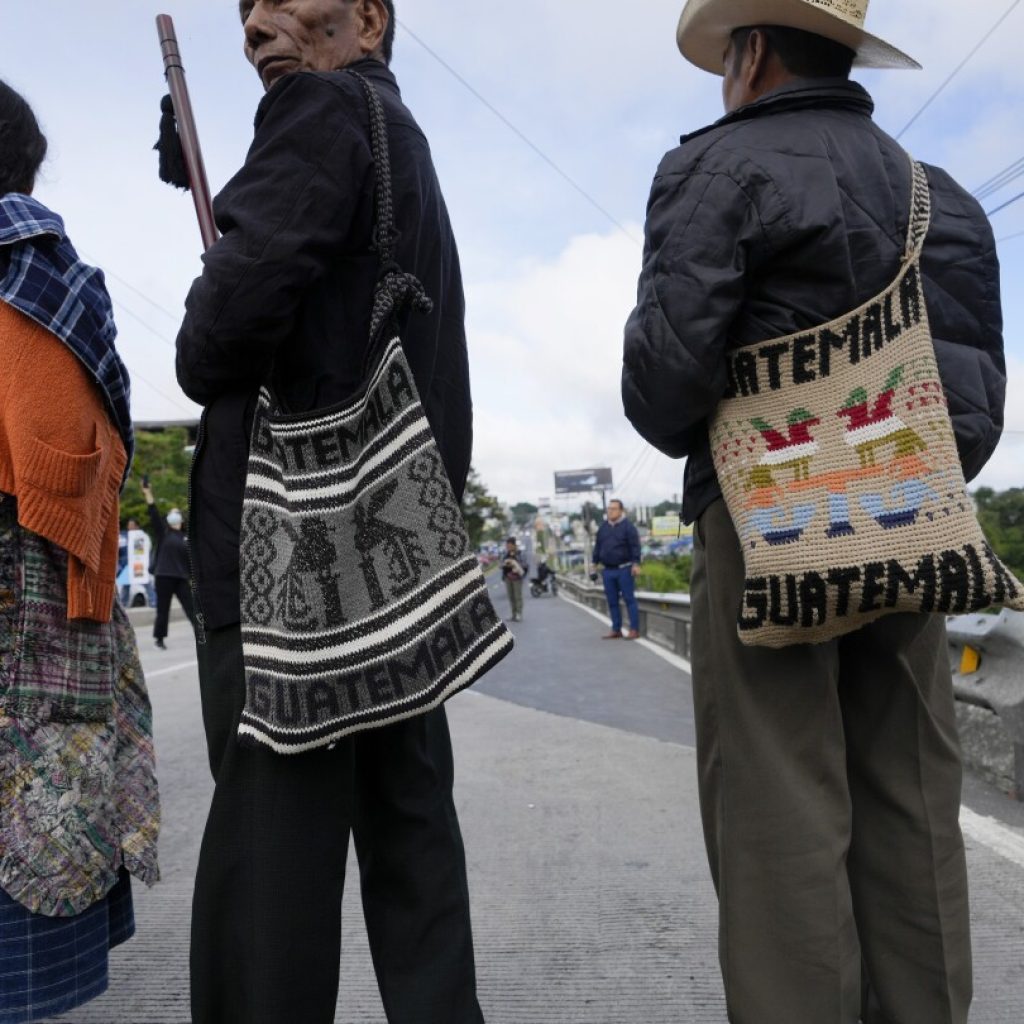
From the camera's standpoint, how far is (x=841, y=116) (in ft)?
5.68

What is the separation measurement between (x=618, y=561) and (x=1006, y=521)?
4.96 m

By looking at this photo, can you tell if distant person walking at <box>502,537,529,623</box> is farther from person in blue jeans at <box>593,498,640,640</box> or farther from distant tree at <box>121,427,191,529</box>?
distant tree at <box>121,427,191,529</box>

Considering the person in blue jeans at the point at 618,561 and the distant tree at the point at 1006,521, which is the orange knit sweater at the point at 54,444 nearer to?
the distant tree at the point at 1006,521

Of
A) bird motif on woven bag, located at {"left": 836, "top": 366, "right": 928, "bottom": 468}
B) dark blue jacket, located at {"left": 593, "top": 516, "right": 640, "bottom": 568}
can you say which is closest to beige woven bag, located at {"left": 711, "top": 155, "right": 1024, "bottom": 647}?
bird motif on woven bag, located at {"left": 836, "top": 366, "right": 928, "bottom": 468}

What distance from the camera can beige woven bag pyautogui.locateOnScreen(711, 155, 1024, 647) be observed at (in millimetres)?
1468

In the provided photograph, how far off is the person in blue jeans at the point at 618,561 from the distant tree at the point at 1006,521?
430cm

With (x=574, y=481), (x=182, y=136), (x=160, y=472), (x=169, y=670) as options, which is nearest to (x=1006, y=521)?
(x=169, y=670)

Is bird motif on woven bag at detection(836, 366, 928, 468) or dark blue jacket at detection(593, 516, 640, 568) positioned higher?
dark blue jacket at detection(593, 516, 640, 568)

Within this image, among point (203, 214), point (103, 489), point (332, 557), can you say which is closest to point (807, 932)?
point (332, 557)

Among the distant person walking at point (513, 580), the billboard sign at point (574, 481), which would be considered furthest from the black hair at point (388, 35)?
the billboard sign at point (574, 481)

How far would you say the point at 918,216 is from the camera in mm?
1625

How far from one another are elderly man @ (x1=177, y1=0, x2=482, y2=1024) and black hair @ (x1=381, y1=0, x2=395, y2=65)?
6.4 inches

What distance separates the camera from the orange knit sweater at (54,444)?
1.72 m

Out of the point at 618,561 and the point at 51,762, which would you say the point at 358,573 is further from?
the point at 618,561
